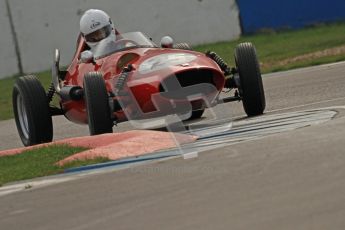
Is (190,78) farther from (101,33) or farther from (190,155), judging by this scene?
(190,155)

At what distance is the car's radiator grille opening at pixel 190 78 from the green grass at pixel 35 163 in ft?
4.99

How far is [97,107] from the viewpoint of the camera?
11031mm

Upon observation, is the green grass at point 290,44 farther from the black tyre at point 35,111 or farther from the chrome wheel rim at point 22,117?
the black tyre at point 35,111

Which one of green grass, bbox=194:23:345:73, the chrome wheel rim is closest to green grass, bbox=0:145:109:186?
the chrome wheel rim

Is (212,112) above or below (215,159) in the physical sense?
below

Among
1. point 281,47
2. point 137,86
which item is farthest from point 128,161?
point 281,47

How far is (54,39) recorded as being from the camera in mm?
28031

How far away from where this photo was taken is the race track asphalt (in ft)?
19.1

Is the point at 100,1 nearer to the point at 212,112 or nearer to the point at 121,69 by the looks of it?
the point at 212,112

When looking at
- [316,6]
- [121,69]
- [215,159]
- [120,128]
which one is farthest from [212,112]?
[316,6]

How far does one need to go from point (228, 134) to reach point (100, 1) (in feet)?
61.0

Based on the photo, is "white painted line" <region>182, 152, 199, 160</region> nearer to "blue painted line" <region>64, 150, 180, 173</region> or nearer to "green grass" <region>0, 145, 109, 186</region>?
"blue painted line" <region>64, 150, 180, 173</region>

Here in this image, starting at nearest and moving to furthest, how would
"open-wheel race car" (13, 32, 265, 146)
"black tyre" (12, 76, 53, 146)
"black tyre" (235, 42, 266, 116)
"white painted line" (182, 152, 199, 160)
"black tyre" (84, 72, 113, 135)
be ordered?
"white painted line" (182, 152, 199, 160) < "black tyre" (84, 72, 113, 135) < "open-wheel race car" (13, 32, 265, 146) < "black tyre" (235, 42, 266, 116) < "black tyre" (12, 76, 53, 146)

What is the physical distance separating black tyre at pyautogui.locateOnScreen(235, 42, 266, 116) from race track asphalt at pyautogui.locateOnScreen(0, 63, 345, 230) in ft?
7.69
